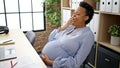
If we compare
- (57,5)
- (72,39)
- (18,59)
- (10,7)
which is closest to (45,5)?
(57,5)

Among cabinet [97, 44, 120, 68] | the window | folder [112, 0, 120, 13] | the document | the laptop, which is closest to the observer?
the document

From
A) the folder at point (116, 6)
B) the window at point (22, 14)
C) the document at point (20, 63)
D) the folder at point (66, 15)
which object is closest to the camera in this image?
the document at point (20, 63)

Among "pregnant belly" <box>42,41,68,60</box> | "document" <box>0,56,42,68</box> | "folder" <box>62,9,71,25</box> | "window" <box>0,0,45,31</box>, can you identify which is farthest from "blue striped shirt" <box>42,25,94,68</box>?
"window" <box>0,0,45,31</box>

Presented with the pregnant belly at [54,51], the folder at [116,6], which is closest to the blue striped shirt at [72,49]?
the pregnant belly at [54,51]

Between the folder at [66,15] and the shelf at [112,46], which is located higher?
the folder at [66,15]

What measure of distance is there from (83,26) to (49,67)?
2.05 ft

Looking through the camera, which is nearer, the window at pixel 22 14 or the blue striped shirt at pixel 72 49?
the blue striped shirt at pixel 72 49

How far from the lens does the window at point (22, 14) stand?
11.2 ft

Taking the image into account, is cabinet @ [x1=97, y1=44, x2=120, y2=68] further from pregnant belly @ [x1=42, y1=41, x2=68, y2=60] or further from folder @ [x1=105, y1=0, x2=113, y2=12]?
pregnant belly @ [x1=42, y1=41, x2=68, y2=60]

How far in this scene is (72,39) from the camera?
1.70m

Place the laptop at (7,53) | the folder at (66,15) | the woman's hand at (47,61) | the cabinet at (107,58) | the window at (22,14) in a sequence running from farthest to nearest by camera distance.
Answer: the window at (22,14) → the folder at (66,15) → the cabinet at (107,58) → the woman's hand at (47,61) → the laptop at (7,53)

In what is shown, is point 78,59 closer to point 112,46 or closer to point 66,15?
point 112,46

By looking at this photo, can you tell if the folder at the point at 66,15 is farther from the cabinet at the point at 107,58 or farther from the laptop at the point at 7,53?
the laptop at the point at 7,53

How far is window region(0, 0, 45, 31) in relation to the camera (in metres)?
3.43
